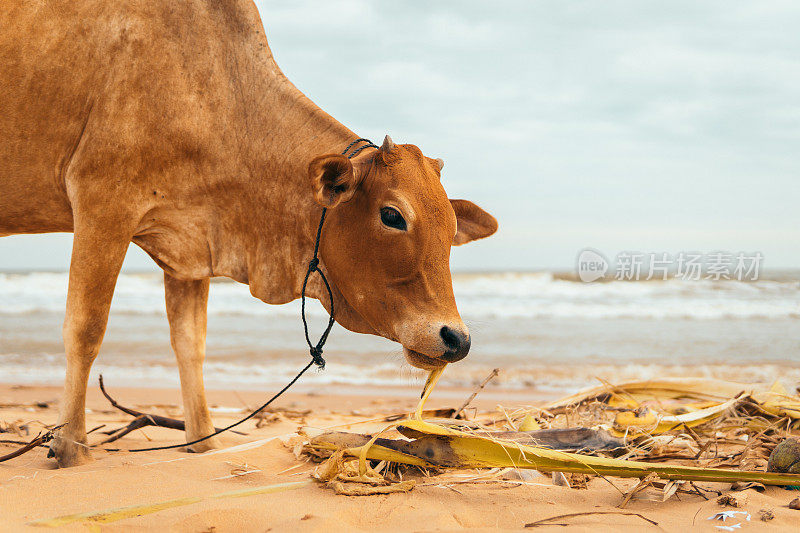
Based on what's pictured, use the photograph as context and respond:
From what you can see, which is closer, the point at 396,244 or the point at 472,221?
the point at 396,244

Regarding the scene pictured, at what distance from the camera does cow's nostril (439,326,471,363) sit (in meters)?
2.71

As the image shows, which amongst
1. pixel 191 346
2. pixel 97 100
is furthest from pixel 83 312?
pixel 97 100

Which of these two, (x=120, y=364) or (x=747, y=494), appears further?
(x=120, y=364)

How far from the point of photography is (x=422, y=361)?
2.81m

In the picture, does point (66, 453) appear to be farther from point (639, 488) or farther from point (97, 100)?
point (639, 488)

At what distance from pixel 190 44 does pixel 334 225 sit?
1.25m

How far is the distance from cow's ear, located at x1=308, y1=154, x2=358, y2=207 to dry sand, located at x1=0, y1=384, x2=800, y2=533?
1143 mm

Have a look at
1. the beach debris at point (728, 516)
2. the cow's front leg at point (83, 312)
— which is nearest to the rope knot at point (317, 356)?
the cow's front leg at point (83, 312)

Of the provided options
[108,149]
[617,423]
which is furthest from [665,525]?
[108,149]

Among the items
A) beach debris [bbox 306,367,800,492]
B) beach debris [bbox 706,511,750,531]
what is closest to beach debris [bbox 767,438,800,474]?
beach debris [bbox 306,367,800,492]

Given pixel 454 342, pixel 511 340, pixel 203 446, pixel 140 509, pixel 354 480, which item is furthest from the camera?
pixel 511 340

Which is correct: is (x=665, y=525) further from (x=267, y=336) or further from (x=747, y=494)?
(x=267, y=336)

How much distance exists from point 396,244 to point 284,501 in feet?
3.53

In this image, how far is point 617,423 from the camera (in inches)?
143
